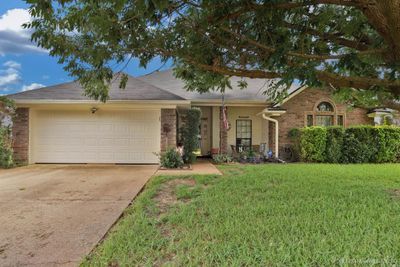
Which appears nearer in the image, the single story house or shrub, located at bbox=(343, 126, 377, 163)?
the single story house

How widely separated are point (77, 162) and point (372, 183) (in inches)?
437

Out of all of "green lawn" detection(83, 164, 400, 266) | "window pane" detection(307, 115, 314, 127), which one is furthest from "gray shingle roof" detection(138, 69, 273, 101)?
"green lawn" detection(83, 164, 400, 266)

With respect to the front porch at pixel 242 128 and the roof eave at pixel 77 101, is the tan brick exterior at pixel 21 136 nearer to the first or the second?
the roof eave at pixel 77 101

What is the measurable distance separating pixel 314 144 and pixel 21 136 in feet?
42.2

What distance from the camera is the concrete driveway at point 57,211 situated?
3746 mm

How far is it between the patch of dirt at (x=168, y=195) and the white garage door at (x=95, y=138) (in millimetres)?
4632

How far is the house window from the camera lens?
16.2 m

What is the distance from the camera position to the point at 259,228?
4.36 metres

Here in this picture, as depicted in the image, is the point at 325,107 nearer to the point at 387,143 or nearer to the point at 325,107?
the point at 325,107

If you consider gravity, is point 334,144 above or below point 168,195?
above

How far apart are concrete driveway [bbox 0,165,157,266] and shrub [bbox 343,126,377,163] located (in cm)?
963

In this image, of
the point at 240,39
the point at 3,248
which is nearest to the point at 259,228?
the point at 3,248

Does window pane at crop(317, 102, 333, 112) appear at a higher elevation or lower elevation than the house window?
higher

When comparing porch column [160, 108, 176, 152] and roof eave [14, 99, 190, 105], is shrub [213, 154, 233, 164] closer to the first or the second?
porch column [160, 108, 176, 152]
